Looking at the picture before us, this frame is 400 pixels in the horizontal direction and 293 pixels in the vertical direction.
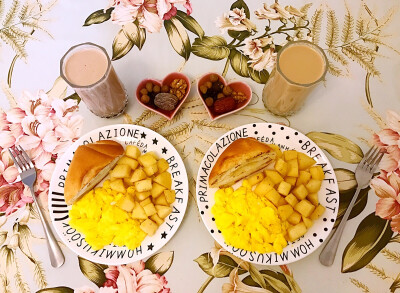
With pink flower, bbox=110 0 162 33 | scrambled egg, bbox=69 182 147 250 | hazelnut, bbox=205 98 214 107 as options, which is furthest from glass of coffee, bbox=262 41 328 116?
scrambled egg, bbox=69 182 147 250

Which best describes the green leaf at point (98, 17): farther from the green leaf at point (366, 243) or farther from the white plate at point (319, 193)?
the green leaf at point (366, 243)

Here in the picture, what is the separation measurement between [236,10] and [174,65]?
0.35 meters

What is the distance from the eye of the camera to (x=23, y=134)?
130 centimetres

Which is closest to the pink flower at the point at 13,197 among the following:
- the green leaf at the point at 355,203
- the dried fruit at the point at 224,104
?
the dried fruit at the point at 224,104

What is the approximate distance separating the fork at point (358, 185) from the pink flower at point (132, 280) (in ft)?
1.74

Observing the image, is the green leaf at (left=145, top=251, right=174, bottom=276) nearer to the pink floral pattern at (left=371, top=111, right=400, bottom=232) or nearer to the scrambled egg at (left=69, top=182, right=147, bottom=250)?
the scrambled egg at (left=69, top=182, right=147, bottom=250)

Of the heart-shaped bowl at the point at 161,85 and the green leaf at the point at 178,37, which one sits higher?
the green leaf at the point at 178,37

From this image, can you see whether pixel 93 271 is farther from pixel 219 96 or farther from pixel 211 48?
pixel 211 48

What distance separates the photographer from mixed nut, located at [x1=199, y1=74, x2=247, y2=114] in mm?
1253

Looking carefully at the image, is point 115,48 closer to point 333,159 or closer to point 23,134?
point 23,134

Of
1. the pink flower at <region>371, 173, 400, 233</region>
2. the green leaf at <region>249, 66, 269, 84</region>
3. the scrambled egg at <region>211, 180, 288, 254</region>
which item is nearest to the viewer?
the scrambled egg at <region>211, 180, 288, 254</region>

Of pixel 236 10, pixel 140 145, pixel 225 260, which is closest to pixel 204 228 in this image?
pixel 225 260

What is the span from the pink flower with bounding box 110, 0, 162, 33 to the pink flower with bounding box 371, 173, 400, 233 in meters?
1.02

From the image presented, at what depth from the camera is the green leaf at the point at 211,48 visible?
54.6 inches
